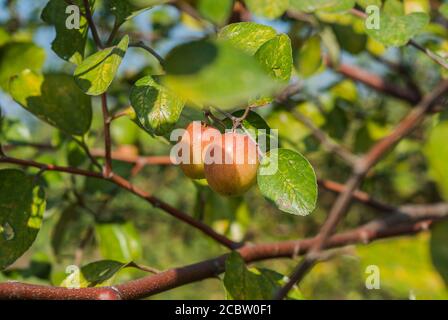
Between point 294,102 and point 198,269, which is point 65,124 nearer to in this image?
point 198,269

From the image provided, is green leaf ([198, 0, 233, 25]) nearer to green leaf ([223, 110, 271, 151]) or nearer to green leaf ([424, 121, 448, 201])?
green leaf ([424, 121, 448, 201])

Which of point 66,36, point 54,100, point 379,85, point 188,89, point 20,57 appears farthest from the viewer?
point 379,85

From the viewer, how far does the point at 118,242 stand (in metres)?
1.02

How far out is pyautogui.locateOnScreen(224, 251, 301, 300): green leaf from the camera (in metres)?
0.64

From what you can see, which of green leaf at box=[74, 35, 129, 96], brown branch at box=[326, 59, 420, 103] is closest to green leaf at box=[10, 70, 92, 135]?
green leaf at box=[74, 35, 129, 96]

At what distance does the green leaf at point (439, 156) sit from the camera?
0.32 m

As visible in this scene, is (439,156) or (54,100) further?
(54,100)

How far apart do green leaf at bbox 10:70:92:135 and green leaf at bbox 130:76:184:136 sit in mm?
252

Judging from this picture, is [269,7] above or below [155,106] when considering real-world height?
above

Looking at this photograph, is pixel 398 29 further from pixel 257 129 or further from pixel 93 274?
pixel 93 274

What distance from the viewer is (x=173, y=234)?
3115 millimetres

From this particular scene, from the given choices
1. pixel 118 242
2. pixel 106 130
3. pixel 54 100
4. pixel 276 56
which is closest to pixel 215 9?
pixel 276 56

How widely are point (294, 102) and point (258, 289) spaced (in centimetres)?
67

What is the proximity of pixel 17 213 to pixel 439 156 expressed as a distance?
0.47 metres
